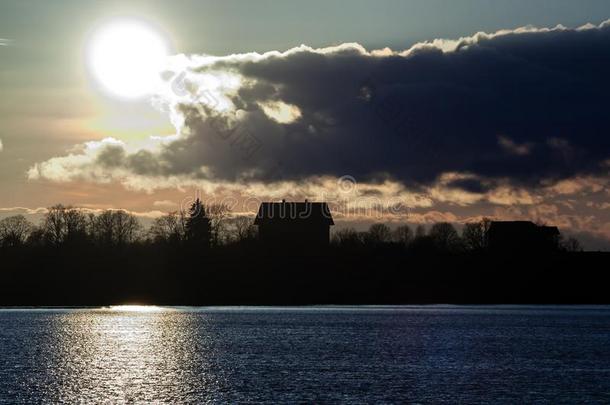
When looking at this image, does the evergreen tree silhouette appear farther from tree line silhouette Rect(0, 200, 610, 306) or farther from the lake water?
the lake water

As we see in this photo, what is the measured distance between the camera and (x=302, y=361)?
83938mm

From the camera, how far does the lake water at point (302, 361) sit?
64.3 meters

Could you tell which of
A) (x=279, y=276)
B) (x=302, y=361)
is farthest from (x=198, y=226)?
(x=302, y=361)

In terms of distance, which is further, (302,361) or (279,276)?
(279,276)

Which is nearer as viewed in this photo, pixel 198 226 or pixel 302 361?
pixel 302 361

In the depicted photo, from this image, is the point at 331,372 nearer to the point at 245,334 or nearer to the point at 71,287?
the point at 245,334

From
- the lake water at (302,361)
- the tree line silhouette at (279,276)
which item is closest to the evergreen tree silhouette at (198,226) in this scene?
the tree line silhouette at (279,276)

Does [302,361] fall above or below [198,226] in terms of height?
below

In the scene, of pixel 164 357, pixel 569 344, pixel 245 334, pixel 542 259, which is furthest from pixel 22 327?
pixel 542 259

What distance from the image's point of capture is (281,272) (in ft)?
578

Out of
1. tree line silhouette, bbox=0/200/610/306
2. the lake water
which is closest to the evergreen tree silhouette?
tree line silhouette, bbox=0/200/610/306

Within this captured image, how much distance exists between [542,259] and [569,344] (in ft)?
269

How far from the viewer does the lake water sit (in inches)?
2532

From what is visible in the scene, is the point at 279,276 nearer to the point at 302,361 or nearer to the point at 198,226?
the point at 198,226
